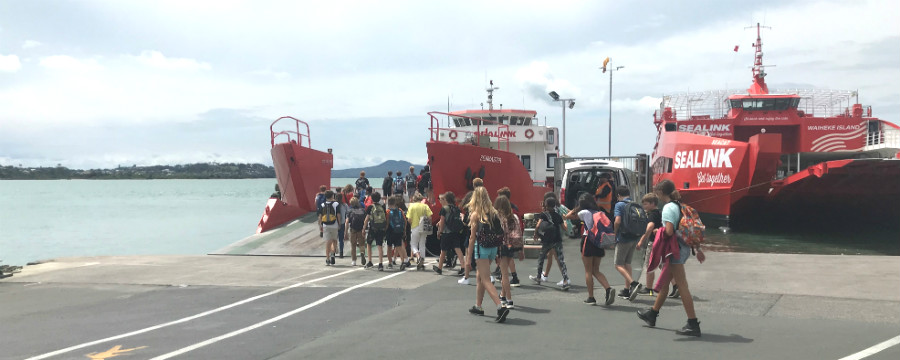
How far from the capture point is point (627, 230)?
831cm

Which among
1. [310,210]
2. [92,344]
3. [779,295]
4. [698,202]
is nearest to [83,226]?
[310,210]

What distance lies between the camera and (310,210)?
2200cm

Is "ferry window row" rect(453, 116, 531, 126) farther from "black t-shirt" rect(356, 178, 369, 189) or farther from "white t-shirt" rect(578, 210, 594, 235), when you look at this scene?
"white t-shirt" rect(578, 210, 594, 235)

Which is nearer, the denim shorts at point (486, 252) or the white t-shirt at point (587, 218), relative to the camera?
the denim shorts at point (486, 252)

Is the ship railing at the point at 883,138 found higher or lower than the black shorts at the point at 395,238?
higher

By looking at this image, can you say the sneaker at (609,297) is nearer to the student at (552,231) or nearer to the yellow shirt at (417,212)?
the student at (552,231)

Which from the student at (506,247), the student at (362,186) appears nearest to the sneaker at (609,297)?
the student at (506,247)

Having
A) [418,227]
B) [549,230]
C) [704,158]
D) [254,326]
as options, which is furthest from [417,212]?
[704,158]

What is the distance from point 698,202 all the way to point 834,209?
15.4ft

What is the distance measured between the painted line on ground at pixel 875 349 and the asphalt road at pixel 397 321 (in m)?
0.06

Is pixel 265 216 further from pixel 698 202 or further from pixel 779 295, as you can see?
pixel 779 295

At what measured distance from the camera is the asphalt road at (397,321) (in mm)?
6020

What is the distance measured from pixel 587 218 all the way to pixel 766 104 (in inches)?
879

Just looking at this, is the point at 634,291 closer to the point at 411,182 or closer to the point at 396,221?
the point at 396,221
